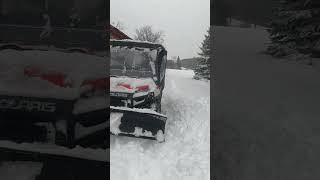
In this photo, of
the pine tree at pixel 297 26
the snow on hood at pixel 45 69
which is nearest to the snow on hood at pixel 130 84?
the snow on hood at pixel 45 69

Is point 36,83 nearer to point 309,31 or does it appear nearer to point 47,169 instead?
point 47,169

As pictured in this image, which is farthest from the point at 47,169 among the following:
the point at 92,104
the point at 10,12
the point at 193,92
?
the point at 10,12

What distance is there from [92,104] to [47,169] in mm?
552

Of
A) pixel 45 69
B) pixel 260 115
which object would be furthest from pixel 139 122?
pixel 260 115

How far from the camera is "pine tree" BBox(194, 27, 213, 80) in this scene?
8.85 feet

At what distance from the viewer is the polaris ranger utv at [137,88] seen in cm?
264

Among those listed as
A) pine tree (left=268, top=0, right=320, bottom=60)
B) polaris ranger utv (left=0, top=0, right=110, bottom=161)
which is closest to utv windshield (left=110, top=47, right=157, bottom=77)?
polaris ranger utv (left=0, top=0, right=110, bottom=161)

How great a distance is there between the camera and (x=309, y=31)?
14.0 feet

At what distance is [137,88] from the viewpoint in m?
2.69

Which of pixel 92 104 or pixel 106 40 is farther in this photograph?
pixel 106 40

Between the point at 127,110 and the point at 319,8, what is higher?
the point at 319,8

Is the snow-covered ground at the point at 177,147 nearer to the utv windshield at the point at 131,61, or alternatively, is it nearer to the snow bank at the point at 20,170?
the utv windshield at the point at 131,61

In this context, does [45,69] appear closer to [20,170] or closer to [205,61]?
[20,170]

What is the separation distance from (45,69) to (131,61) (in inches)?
26.0
